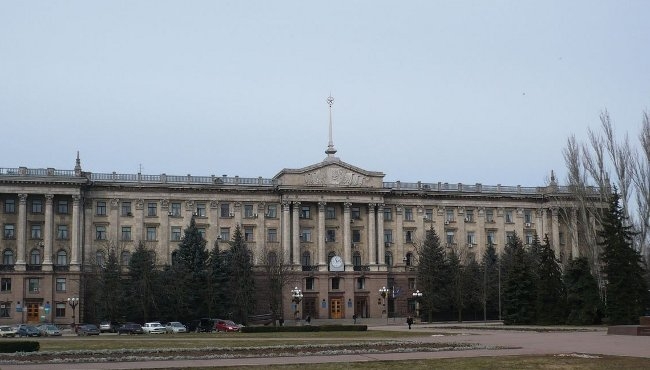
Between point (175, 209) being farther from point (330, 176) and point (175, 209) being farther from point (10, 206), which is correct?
point (330, 176)

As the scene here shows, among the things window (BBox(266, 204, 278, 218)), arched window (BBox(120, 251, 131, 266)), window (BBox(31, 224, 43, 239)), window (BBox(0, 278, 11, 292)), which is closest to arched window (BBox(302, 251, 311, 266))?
window (BBox(266, 204, 278, 218))

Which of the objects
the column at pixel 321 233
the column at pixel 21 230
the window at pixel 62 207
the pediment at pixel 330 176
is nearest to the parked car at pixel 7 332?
the column at pixel 21 230

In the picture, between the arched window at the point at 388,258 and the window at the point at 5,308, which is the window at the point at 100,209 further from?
the arched window at the point at 388,258

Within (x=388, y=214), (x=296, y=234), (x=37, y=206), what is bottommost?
(x=296, y=234)

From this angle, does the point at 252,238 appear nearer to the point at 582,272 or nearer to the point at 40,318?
the point at 40,318

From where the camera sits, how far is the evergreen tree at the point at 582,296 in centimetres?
6350

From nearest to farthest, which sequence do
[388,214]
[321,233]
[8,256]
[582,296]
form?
[582,296] < [8,256] < [321,233] < [388,214]

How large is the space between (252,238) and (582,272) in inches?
1601

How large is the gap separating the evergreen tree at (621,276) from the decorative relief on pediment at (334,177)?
38.5m

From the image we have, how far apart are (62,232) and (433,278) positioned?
129 ft

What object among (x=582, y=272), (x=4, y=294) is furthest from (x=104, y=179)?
(x=582, y=272)

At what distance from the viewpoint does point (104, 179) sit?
301 feet

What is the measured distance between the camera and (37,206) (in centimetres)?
8881

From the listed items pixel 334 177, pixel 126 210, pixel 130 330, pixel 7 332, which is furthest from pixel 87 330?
pixel 334 177
